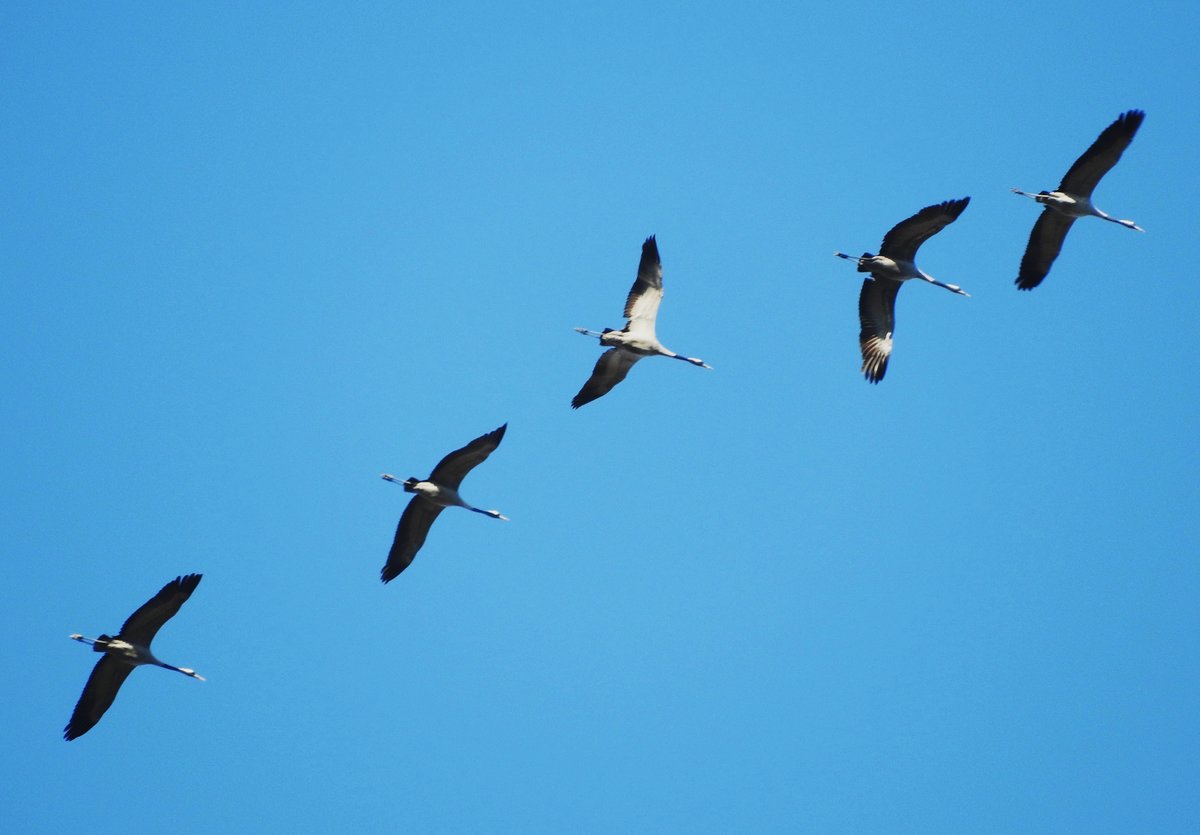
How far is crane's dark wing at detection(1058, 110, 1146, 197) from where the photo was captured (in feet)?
101

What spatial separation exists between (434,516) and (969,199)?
445 inches

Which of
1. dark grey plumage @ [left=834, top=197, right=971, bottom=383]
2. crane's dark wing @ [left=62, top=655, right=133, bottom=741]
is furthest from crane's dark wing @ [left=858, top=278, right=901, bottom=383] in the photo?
crane's dark wing @ [left=62, top=655, right=133, bottom=741]

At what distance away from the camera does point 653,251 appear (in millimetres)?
32125

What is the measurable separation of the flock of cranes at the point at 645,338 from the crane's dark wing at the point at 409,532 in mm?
19

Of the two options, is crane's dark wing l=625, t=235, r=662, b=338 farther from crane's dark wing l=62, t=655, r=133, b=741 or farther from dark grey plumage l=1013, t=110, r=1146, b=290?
crane's dark wing l=62, t=655, r=133, b=741

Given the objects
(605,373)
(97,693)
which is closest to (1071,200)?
(605,373)

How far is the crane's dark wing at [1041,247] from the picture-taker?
106ft

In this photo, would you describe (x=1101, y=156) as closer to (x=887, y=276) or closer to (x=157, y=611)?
(x=887, y=276)

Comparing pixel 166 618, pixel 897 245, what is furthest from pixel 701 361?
pixel 166 618

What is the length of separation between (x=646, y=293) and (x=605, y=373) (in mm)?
1749

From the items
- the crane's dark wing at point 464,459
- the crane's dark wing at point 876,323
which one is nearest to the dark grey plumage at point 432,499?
the crane's dark wing at point 464,459

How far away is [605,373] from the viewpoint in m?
32.0

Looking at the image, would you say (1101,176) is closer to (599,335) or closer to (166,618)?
(599,335)

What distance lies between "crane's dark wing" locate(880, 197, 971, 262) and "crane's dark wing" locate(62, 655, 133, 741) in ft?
52.3
